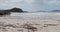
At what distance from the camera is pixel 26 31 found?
3869 millimetres

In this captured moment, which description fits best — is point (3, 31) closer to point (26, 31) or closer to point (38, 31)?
point (26, 31)

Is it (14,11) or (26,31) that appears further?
(14,11)

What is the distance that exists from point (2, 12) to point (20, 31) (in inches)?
396

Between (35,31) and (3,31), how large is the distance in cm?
83

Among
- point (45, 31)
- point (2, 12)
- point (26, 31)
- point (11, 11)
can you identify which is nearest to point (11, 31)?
point (26, 31)

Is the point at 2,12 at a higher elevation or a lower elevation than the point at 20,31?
higher

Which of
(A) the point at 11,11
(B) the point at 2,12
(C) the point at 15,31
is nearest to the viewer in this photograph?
(C) the point at 15,31

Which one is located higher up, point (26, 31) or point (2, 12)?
point (2, 12)

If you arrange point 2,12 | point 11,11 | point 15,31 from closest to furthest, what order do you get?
1. point 15,31
2. point 2,12
3. point 11,11

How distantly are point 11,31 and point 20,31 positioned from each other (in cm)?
23

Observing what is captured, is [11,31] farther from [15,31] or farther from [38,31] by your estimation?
[38,31]

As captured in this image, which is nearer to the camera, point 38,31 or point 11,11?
point 38,31

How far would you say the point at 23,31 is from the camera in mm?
3871

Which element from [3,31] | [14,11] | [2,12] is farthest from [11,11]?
[3,31]
